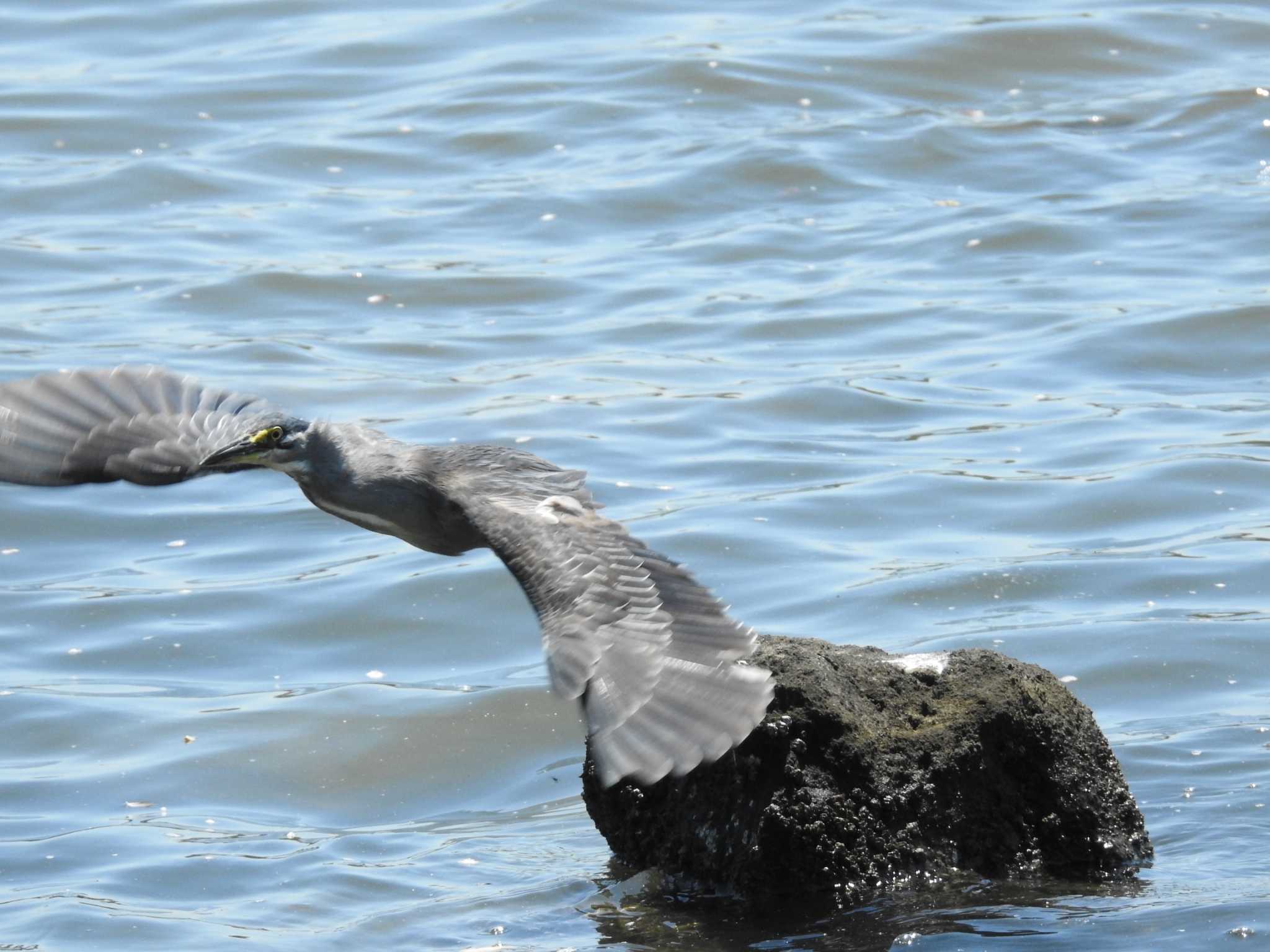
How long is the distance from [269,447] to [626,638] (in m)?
2.20

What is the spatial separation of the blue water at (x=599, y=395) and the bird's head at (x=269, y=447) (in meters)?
1.57

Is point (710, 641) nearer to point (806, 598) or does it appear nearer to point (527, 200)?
point (806, 598)

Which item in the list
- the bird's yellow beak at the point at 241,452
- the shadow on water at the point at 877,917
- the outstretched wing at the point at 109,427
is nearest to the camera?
the shadow on water at the point at 877,917

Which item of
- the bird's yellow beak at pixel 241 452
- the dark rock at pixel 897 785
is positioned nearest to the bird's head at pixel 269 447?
the bird's yellow beak at pixel 241 452

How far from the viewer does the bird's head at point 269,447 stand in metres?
7.40

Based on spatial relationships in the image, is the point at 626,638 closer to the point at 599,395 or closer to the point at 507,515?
the point at 507,515

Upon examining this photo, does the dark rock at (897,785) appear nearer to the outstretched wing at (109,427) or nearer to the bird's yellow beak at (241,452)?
the bird's yellow beak at (241,452)

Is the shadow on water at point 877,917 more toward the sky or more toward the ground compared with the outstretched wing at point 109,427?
more toward the ground

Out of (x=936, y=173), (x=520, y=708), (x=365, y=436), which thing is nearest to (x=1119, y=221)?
(x=936, y=173)

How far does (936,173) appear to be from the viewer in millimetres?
17234

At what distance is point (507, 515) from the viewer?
6.87 metres

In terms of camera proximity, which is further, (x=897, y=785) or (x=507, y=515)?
(x=507, y=515)

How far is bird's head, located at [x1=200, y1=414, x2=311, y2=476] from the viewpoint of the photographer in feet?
24.3

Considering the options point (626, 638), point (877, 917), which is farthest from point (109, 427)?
point (877, 917)
